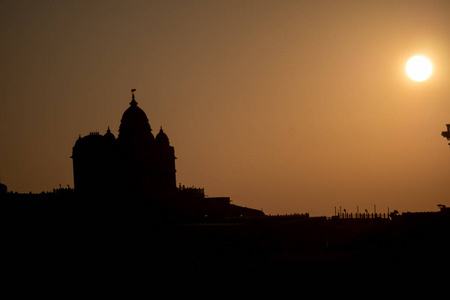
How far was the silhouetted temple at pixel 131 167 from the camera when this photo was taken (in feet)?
200

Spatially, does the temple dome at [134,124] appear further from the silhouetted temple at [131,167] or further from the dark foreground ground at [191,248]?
the dark foreground ground at [191,248]

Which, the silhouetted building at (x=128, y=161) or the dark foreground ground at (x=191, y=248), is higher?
the silhouetted building at (x=128, y=161)

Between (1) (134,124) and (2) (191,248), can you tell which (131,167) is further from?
(2) (191,248)

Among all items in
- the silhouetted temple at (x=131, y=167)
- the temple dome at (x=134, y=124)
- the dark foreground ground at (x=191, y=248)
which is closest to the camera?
the dark foreground ground at (x=191, y=248)

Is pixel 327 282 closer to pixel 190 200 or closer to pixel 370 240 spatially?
pixel 370 240

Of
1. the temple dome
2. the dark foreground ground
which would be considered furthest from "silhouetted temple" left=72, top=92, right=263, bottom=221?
the dark foreground ground

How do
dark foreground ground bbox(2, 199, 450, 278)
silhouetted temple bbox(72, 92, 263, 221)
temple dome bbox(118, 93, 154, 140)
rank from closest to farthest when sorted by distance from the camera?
dark foreground ground bbox(2, 199, 450, 278)
silhouetted temple bbox(72, 92, 263, 221)
temple dome bbox(118, 93, 154, 140)

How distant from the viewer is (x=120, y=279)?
3384 cm

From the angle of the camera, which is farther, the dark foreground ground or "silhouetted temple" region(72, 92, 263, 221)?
"silhouetted temple" region(72, 92, 263, 221)

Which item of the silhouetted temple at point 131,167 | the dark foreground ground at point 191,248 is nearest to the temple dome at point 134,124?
the silhouetted temple at point 131,167

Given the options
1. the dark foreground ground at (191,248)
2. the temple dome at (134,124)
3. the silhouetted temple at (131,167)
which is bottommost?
the dark foreground ground at (191,248)

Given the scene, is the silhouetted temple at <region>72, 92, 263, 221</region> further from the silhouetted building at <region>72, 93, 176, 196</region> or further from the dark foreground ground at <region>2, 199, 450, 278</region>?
the dark foreground ground at <region>2, 199, 450, 278</region>

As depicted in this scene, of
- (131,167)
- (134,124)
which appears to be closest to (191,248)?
(131,167)

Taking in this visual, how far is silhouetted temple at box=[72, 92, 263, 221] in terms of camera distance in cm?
6084
